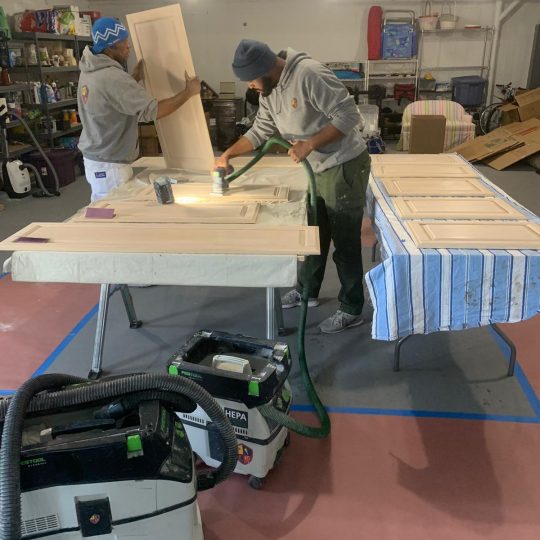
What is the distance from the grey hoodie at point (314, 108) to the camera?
2215 mm

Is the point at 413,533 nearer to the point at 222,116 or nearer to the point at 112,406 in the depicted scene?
the point at 112,406

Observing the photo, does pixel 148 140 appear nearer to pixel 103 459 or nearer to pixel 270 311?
pixel 270 311

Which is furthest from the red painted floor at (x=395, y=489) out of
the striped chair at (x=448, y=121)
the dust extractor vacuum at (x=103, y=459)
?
the striped chair at (x=448, y=121)

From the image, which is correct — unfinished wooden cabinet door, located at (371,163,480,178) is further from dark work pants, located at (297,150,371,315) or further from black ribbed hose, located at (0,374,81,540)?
black ribbed hose, located at (0,374,81,540)

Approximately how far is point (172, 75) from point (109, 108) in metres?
0.40

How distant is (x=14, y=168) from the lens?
532 cm

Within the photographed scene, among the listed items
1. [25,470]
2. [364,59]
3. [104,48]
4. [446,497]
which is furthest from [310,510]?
[364,59]

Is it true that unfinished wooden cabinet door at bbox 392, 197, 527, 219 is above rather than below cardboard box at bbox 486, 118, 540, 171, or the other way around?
above

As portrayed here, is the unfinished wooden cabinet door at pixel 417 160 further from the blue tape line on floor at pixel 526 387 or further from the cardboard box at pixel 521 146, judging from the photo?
the cardboard box at pixel 521 146

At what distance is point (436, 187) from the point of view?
2.52 m

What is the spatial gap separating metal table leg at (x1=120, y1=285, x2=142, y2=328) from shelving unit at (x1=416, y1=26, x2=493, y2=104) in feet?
24.4

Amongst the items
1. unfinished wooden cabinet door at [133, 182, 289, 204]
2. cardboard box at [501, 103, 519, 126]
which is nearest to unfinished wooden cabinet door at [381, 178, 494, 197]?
unfinished wooden cabinet door at [133, 182, 289, 204]

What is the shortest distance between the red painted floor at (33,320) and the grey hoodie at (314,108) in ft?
5.18

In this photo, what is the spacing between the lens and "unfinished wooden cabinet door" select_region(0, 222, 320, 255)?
Result: 1732 millimetres
